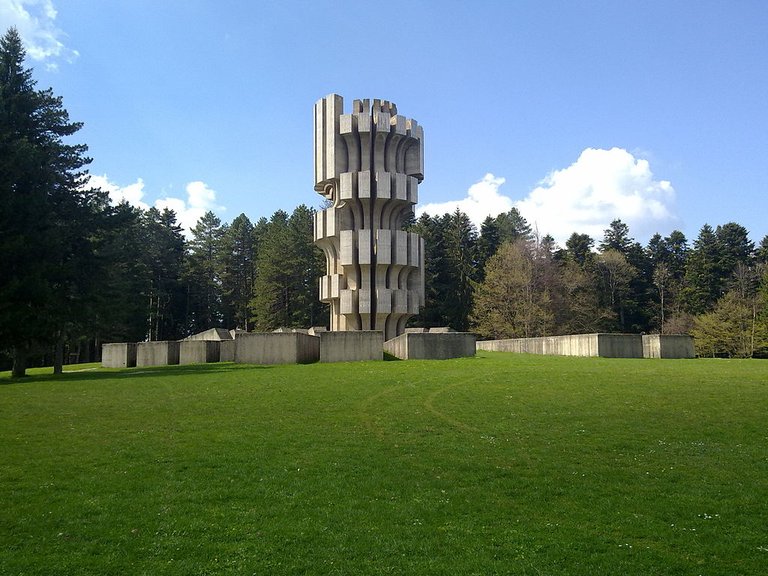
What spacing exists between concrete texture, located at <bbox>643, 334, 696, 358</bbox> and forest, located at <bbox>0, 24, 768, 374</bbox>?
21.4 m

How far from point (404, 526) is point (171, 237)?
7556 cm

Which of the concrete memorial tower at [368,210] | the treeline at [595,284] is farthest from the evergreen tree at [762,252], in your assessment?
the concrete memorial tower at [368,210]

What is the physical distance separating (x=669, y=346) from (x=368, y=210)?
2334 centimetres

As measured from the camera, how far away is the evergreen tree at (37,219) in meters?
28.0

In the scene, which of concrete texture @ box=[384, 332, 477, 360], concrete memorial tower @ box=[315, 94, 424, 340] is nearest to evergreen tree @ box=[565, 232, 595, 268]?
concrete memorial tower @ box=[315, 94, 424, 340]

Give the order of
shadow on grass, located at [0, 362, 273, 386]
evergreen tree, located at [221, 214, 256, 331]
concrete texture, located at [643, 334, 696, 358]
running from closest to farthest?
shadow on grass, located at [0, 362, 273, 386] < concrete texture, located at [643, 334, 696, 358] < evergreen tree, located at [221, 214, 256, 331]

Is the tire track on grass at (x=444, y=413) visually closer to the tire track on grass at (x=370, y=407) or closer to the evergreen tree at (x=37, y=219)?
the tire track on grass at (x=370, y=407)

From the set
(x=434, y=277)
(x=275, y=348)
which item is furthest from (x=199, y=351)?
(x=434, y=277)

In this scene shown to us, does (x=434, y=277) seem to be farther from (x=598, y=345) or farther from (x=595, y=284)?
(x=598, y=345)

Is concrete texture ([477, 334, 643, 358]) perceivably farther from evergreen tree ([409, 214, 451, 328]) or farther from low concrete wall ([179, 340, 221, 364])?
evergreen tree ([409, 214, 451, 328])

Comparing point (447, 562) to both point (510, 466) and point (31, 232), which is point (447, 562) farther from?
point (31, 232)

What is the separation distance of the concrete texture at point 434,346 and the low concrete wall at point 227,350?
962 cm

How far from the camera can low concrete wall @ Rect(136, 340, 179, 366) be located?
3625cm

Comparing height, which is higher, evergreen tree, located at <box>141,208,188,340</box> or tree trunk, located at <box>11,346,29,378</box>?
evergreen tree, located at <box>141,208,188,340</box>
